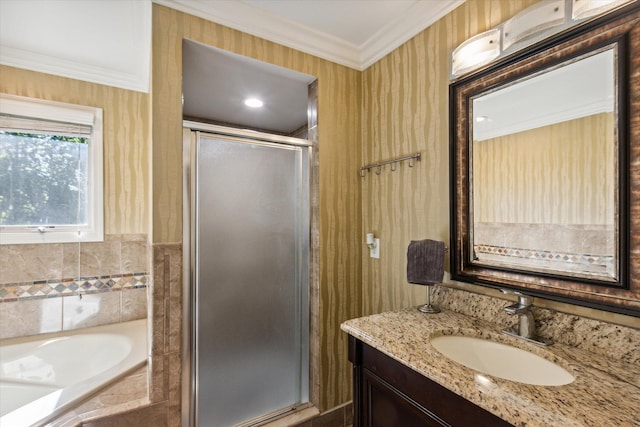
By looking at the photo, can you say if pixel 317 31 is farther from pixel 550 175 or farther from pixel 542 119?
pixel 550 175

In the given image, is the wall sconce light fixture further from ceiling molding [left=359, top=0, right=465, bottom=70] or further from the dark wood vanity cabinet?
the dark wood vanity cabinet

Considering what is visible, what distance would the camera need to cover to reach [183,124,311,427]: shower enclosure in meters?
1.55

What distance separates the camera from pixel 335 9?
1578 mm

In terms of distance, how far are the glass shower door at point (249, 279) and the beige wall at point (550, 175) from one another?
105 cm

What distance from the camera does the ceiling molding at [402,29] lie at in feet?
4.94

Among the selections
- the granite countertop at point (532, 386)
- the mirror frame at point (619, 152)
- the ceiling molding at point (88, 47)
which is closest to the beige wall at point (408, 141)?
the mirror frame at point (619, 152)

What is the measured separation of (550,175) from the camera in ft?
3.63

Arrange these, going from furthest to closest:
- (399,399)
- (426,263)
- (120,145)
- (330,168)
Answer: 1. (120,145)
2. (330,168)
3. (426,263)
4. (399,399)

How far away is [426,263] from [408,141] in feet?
2.39

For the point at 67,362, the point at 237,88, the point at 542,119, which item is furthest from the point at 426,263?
the point at 67,362

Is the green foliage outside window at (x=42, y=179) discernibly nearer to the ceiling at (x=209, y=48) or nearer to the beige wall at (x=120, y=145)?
the beige wall at (x=120, y=145)

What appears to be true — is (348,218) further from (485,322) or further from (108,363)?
(108,363)

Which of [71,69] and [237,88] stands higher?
[71,69]

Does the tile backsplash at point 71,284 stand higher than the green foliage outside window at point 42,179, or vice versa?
the green foliage outside window at point 42,179
